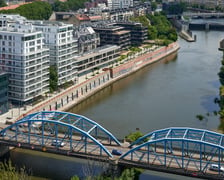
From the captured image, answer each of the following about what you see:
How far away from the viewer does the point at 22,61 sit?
803 inches

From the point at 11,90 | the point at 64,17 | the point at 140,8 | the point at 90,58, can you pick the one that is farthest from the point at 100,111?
the point at 64,17

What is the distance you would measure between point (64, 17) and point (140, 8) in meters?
9.89

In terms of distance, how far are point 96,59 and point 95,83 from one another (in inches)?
129

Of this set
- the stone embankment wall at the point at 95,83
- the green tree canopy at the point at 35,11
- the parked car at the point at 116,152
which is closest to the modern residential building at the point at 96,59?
the stone embankment wall at the point at 95,83

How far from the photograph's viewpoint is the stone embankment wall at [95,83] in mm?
21766

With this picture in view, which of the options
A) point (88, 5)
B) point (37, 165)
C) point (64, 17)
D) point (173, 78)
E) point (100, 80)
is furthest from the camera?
point (88, 5)

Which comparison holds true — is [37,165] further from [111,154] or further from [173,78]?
[173,78]

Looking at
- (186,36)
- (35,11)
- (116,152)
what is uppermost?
(35,11)

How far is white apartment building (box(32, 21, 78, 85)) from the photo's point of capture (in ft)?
76.4

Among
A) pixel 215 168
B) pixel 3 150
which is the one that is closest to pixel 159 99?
pixel 3 150

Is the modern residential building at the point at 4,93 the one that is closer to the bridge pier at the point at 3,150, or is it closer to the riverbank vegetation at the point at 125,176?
the bridge pier at the point at 3,150

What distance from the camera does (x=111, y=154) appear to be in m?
14.2

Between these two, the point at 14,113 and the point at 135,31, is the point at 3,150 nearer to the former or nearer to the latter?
the point at 14,113

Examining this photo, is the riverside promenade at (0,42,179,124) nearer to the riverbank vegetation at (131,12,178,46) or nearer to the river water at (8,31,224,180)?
the river water at (8,31,224,180)
